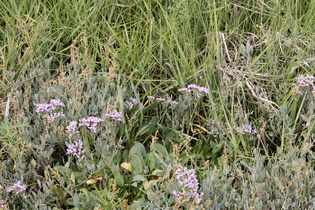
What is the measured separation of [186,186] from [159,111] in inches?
36.3

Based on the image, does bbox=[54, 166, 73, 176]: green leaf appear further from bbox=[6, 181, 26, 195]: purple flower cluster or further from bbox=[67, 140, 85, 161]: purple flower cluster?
bbox=[6, 181, 26, 195]: purple flower cluster

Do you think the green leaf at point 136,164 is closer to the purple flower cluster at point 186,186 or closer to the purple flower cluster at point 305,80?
the purple flower cluster at point 186,186

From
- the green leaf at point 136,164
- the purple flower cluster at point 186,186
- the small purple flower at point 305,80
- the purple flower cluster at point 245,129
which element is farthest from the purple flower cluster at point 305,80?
the green leaf at point 136,164

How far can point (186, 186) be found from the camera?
2158 millimetres

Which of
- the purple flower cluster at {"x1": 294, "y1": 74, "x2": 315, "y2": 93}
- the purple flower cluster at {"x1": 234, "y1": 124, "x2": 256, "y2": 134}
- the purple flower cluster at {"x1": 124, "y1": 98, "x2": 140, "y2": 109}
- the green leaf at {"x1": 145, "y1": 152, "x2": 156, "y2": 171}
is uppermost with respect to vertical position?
the purple flower cluster at {"x1": 294, "y1": 74, "x2": 315, "y2": 93}

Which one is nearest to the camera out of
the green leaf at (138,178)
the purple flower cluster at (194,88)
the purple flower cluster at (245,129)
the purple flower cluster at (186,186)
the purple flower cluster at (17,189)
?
the purple flower cluster at (186,186)

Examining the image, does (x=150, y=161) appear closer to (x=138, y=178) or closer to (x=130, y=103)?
(x=138, y=178)

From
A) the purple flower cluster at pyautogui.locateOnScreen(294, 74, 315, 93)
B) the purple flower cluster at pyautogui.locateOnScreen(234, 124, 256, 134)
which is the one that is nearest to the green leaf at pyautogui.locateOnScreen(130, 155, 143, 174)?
the purple flower cluster at pyautogui.locateOnScreen(234, 124, 256, 134)

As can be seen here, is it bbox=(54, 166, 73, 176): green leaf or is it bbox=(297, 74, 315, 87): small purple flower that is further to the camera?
bbox=(297, 74, 315, 87): small purple flower

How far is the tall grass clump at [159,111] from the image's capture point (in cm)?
232

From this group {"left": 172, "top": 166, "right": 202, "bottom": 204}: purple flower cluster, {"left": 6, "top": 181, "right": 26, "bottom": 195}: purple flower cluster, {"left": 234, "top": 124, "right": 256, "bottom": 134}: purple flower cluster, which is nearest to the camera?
{"left": 172, "top": 166, "right": 202, "bottom": 204}: purple flower cluster

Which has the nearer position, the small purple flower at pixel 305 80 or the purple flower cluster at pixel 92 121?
the purple flower cluster at pixel 92 121

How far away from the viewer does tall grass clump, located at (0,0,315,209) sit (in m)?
2.32

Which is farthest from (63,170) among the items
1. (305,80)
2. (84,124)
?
(305,80)
